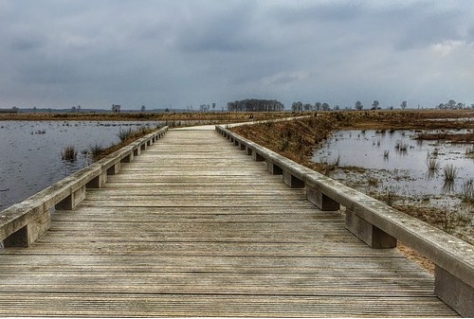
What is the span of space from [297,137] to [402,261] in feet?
84.2

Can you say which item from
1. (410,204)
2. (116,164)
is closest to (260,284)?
(116,164)

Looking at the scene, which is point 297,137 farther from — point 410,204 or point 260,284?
point 260,284

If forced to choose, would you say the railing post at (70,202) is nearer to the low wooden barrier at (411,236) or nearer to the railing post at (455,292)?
the low wooden barrier at (411,236)

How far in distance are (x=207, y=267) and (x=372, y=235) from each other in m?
1.59

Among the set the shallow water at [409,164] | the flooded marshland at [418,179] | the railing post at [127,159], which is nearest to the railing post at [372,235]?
the flooded marshland at [418,179]

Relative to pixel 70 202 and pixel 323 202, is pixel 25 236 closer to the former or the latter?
pixel 70 202

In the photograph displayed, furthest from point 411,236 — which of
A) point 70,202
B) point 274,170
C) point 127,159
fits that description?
point 127,159

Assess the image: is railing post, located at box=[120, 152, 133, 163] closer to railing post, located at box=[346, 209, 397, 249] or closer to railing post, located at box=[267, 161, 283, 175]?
railing post, located at box=[267, 161, 283, 175]

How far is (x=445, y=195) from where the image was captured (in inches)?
467

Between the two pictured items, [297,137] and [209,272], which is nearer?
[209,272]

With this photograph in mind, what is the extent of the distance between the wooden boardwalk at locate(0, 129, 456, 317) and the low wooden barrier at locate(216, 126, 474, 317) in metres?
Answer: 0.12

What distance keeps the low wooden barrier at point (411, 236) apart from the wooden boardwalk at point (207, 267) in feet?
0.40

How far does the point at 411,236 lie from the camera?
3.19 metres

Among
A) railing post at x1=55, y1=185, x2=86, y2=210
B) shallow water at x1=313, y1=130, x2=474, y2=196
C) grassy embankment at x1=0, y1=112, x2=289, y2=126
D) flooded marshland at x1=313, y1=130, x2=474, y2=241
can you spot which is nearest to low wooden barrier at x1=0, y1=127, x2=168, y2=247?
railing post at x1=55, y1=185, x2=86, y2=210
